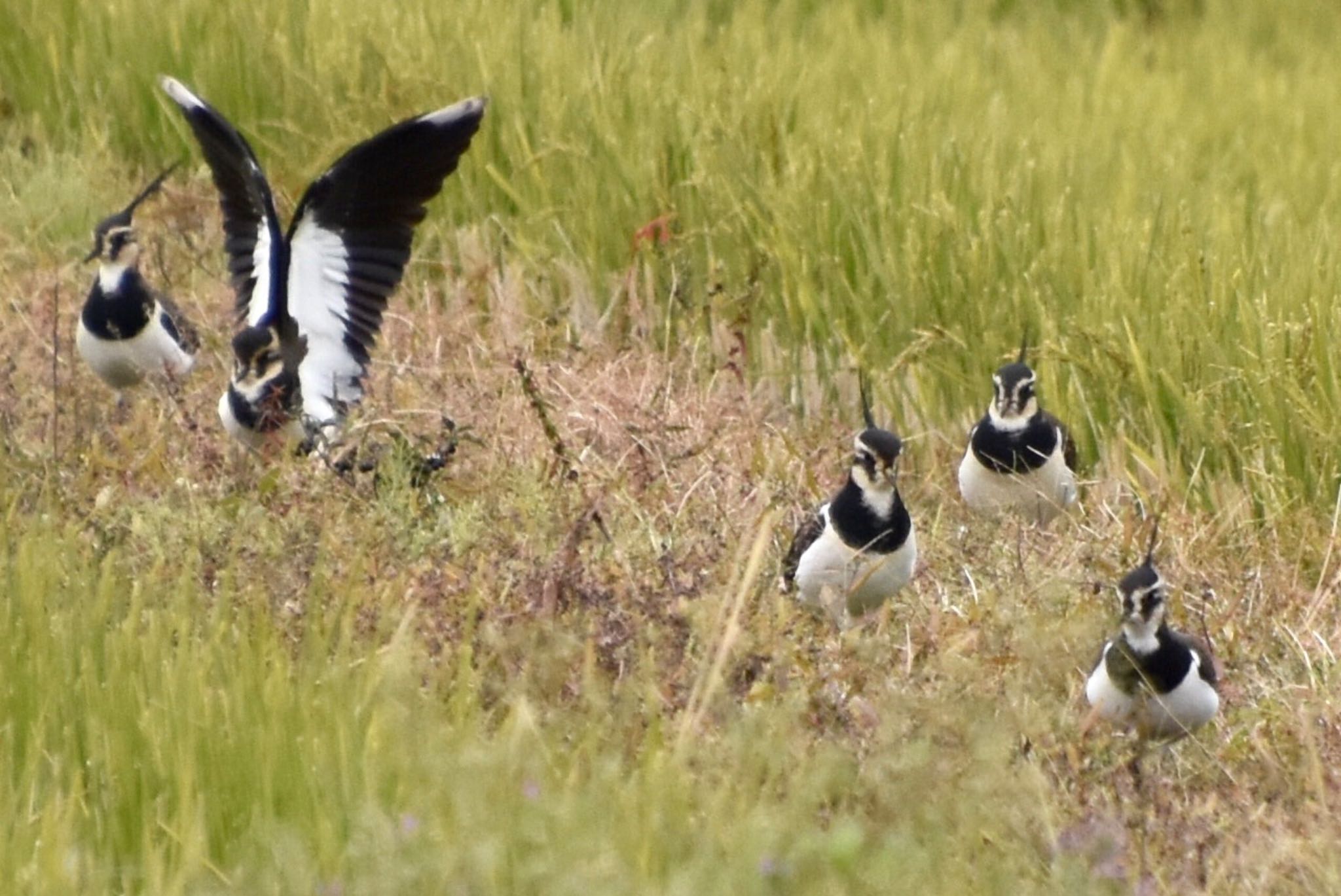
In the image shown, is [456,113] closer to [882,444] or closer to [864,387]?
[864,387]

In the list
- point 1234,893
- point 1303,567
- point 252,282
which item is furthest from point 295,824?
point 252,282

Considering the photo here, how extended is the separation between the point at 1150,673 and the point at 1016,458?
3.36ft

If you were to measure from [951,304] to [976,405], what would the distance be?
0.26m

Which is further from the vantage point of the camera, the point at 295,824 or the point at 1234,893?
the point at 1234,893

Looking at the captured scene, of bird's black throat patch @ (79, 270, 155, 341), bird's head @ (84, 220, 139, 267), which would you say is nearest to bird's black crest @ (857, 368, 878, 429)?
bird's black throat patch @ (79, 270, 155, 341)

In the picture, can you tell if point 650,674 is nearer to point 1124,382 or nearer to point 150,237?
point 1124,382

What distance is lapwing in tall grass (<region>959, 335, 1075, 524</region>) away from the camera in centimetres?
433

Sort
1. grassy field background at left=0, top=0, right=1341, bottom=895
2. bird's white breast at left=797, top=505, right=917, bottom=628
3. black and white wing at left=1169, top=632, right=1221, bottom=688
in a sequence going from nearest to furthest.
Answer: grassy field background at left=0, top=0, right=1341, bottom=895, black and white wing at left=1169, top=632, right=1221, bottom=688, bird's white breast at left=797, top=505, right=917, bottom=628

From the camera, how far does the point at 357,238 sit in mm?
4816

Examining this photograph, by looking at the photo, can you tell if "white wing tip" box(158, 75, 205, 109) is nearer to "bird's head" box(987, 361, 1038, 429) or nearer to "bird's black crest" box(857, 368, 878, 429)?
"bird's black crest" box(857, 368, 878, 429)

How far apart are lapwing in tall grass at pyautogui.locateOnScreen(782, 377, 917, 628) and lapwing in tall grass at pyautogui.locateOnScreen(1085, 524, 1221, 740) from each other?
487 millimetres

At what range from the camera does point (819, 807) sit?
3014 mm

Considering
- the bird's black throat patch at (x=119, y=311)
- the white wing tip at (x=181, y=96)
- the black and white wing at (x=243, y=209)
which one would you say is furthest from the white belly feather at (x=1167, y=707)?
the bird's black throat patch at (x=119, y=311)

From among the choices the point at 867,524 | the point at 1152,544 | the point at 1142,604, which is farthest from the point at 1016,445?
the point at 1142,604
